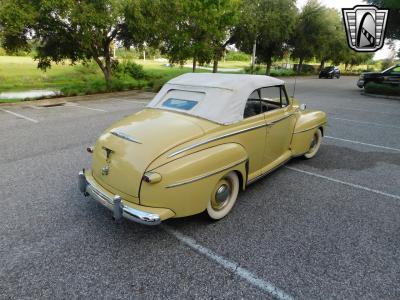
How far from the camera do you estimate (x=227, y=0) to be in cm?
1731

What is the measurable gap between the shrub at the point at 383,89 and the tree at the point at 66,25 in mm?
13646

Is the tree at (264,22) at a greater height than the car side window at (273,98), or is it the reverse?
the tree at (264,22)

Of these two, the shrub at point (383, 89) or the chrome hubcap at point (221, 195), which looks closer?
the chrome hubcap at point (221, 195)

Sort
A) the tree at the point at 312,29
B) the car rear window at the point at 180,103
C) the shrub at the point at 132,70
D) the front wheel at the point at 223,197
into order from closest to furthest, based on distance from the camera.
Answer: the front wheel at the point at 223,197
the car rear window at the point at 180,103
the shrub at the point at 132,70
the tree at the point at 312,29

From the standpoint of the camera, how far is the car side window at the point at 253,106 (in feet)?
12.7

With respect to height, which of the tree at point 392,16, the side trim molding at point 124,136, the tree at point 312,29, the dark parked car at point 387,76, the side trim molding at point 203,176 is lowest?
the side trim molding at point 203,176

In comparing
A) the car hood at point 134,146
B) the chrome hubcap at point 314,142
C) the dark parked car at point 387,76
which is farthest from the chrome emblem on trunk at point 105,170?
the dark parked car at point 387,76

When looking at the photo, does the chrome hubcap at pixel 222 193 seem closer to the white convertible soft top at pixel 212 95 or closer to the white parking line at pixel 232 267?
the white parking line at pixel 232 267

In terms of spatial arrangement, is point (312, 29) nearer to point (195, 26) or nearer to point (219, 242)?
point (195, 26)

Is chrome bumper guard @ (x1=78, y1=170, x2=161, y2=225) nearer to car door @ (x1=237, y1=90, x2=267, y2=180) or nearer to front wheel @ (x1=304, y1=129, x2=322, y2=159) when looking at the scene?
car door @ (x1=237, y1=90, x2=267, y2=180)

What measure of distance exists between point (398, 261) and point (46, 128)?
26.3ft

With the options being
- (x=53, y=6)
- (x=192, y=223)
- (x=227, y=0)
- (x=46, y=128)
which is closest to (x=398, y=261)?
(x=192, y=223)

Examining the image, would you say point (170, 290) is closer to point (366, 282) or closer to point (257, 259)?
point (257, 259)

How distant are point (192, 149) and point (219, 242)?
1077 millimetres
